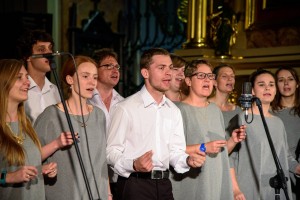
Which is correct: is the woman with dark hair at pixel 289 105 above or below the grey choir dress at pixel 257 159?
above

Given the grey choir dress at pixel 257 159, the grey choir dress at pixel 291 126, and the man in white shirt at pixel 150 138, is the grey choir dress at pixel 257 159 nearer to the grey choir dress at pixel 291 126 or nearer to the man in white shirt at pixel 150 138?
the grey choir dress at pixel 291 126

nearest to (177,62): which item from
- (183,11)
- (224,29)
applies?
(224,29)

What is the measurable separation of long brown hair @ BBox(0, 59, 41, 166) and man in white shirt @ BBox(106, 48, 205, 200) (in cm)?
62

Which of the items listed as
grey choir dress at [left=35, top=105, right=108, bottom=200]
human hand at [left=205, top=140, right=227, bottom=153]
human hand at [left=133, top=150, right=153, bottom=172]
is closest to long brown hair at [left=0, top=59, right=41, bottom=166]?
grey choir dress at [left=35, top=105, right=108, bottom=200]

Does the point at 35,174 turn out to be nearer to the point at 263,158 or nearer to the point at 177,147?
the point at 177,147

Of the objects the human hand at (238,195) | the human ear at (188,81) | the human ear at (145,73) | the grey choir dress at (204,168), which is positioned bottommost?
the human hand at (238,195)

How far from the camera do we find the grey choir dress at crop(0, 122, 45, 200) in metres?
4.20

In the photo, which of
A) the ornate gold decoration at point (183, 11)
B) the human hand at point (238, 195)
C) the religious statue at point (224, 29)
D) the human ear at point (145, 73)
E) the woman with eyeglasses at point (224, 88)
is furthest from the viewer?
the ornate gold decoration at point (183, 11)

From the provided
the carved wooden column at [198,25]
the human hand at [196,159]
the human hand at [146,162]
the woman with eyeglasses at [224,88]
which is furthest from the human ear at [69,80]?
the carved wooden column at [198,25]

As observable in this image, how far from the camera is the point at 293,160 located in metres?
5.78

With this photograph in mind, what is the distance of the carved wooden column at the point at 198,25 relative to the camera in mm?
8461

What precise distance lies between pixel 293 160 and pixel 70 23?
5.52 metres

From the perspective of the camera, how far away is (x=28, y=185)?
169 inches

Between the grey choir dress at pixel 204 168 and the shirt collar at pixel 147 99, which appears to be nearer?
the shirt collar at pixel 147 99
